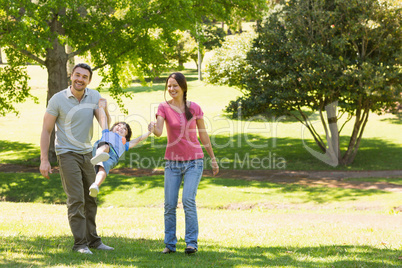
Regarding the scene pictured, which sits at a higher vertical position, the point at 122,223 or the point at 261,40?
the point at 261,40

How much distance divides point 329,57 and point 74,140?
13.2 m

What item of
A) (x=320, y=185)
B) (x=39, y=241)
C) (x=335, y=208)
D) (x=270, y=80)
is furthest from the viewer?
(x=270, y=80)

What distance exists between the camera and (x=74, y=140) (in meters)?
5.32

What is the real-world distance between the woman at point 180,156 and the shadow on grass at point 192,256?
0.36 meters

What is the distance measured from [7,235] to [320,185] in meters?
11.2

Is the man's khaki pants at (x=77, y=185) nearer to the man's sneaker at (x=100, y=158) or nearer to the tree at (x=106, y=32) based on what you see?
the man's sneaker at (x=100, y=158)

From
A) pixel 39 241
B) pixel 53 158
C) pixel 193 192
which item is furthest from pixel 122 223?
pixel 53 158

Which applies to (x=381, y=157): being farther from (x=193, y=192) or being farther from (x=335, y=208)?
(x=193, y=192)

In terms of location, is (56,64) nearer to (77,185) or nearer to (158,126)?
(77,185)

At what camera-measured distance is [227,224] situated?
8406mm

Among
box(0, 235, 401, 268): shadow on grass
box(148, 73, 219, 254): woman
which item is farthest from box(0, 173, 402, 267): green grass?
box(148, 73, 219, 254): woman

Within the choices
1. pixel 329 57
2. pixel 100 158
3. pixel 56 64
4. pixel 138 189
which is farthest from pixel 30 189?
pixel 329 57

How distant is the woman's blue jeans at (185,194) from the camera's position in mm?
5289

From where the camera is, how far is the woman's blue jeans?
5.29 m
